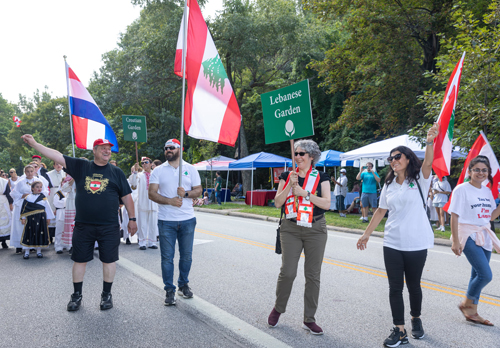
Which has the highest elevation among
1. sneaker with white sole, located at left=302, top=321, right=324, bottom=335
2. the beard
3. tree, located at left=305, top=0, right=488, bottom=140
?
tree, located at left=305, top=0, right=488, bottom=140

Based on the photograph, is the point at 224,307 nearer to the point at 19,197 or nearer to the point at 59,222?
the point at 59,222

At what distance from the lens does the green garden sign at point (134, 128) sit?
790 cm

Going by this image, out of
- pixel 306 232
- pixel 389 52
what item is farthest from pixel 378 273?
pixel 389 52

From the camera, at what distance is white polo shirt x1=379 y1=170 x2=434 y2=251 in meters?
3.63

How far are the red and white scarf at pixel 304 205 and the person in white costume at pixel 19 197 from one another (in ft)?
20.7

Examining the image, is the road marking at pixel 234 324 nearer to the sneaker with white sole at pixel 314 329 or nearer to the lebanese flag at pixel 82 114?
the sneaker with white sole at pixel 314 329

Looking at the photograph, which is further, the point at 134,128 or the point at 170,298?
the point at 134,128

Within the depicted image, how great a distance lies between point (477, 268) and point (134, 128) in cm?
647

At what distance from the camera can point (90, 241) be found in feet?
15.2

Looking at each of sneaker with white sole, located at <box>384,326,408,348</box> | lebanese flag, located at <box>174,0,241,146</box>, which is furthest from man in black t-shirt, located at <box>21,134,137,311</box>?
sneaker with white sole, located at <box>384,326,408,348</box>

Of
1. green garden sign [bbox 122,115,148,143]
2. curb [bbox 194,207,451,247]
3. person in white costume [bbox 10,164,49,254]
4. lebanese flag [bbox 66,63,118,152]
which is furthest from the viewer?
curb [bbox 194,207,451,247]

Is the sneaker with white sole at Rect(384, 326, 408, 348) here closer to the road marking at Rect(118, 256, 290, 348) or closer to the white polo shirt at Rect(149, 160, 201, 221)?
the road marking at Rect(118, 256, 290, 348)

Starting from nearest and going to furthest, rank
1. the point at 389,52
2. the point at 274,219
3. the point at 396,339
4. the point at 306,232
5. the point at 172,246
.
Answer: the point at 396,339 < the point at 306,232 < the point at 172,246 < the point at 274,219 < the point at 389,52

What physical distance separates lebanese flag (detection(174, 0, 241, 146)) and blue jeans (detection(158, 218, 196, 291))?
3.82ft
